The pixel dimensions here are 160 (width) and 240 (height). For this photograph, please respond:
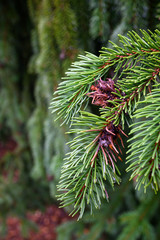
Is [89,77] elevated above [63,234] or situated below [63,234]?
above

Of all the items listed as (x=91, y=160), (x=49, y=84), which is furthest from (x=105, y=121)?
(x=49, y=84)

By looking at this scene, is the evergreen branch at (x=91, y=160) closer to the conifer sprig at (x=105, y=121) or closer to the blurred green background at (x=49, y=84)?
the conifer sprig at (x=105, y=121)

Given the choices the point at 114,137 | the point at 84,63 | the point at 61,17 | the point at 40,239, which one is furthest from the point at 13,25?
the point at 40,239

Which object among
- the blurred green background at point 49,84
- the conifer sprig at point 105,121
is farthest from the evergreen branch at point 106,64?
the blurred green background at point 49,84

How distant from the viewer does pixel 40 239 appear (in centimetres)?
292

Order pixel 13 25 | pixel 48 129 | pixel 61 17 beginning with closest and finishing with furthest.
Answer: pixel 61 17
pixel 48 129
pixel 13 25

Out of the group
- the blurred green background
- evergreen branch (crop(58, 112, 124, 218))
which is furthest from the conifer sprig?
the blurred green background

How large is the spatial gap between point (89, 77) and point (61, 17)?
1.51 ft

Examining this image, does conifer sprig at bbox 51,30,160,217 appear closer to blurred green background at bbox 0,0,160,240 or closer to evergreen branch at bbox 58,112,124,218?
evergreen branch at bbox 58,112,124,218

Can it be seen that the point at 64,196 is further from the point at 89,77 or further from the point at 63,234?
the point at 63,234

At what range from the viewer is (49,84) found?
103cm

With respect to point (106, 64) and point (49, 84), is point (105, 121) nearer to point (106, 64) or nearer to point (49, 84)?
point (106, 64)

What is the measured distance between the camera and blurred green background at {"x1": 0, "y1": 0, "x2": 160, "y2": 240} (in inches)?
31.1

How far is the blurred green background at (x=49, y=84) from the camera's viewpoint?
790 millimetres
